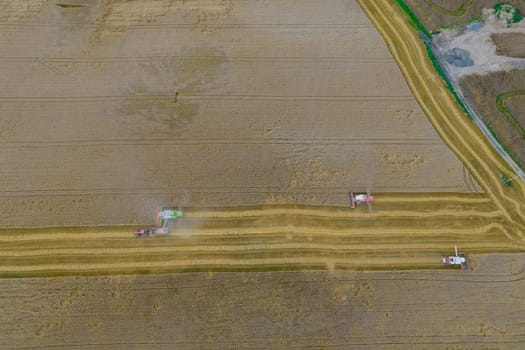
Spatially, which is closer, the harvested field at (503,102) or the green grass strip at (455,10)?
the harvested field at (503,102)

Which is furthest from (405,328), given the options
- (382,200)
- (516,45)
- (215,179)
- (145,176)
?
(516,45)

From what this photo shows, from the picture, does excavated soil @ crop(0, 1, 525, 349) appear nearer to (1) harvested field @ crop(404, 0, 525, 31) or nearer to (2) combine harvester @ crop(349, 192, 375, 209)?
(2) combine harvester @ crop(349, 192, 375, 209)

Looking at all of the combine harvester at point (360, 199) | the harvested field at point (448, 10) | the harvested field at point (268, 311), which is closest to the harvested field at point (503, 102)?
the harvested field at point (448, 10)

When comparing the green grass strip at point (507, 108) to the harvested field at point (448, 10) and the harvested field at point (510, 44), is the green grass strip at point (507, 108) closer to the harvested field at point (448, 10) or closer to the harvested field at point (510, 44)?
the harvested field at point (510, 44)

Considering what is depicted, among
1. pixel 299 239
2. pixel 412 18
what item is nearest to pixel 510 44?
pixel 412 18

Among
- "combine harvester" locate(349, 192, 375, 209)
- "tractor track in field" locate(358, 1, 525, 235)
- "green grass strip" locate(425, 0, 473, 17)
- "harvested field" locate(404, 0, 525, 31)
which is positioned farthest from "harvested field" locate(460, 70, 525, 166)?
"combine harvester" locate(349, 192, 375, 209)

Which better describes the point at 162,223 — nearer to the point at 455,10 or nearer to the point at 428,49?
the point at 428,49

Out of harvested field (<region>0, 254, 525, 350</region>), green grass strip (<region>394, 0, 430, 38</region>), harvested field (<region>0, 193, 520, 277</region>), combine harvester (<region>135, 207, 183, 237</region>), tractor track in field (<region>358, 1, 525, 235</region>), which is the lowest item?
harvested field (<region>0, 254, 525, 350</region>)
